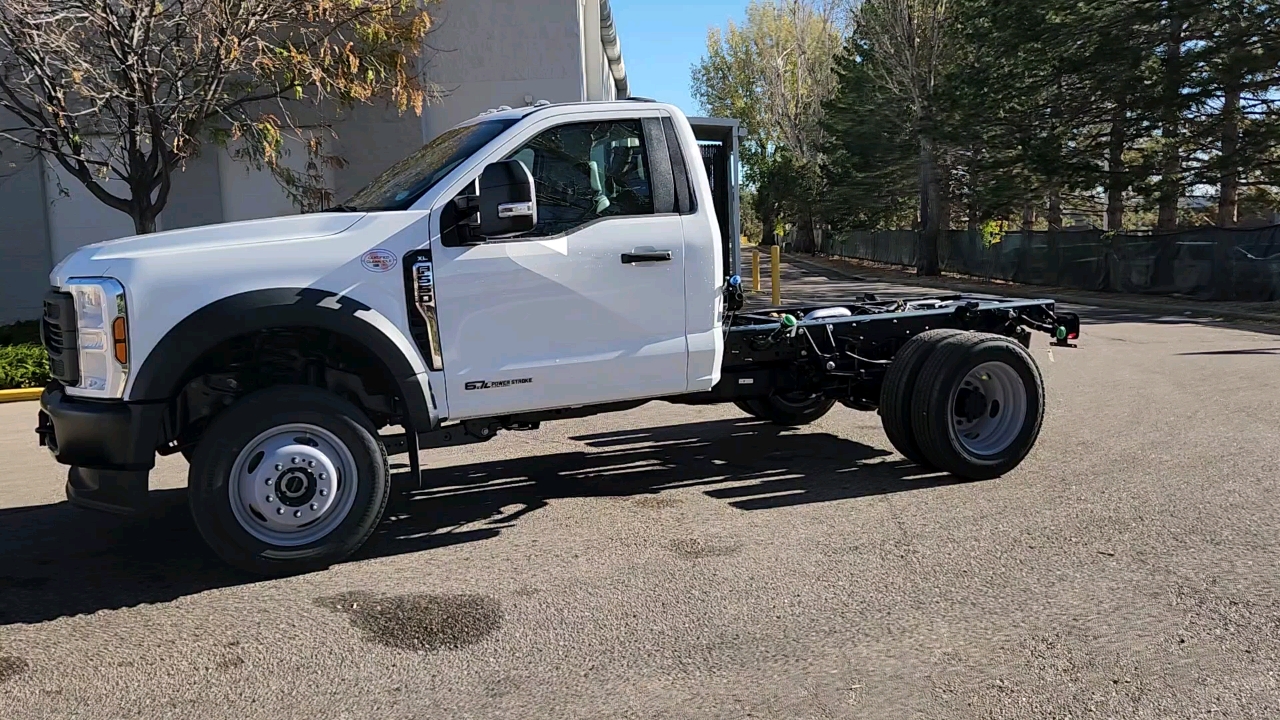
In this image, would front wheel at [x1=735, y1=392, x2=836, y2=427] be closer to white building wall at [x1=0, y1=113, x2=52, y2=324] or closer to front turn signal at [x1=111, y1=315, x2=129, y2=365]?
front turn signal at [x1=111, y1=315, x2=129, y2=365]

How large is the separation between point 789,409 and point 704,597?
4062mm

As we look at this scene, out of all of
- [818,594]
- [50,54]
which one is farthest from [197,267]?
[50,54]

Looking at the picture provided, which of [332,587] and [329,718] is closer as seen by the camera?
[329,718]

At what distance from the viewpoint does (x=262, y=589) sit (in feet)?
16.3

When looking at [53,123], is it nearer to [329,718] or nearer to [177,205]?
[177,205]

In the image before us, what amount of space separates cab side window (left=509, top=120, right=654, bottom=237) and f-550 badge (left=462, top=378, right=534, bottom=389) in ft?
2.59

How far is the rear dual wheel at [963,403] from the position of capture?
21.6 ft

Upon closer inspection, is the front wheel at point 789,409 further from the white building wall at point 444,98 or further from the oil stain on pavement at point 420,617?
the white building wall at point 444,98

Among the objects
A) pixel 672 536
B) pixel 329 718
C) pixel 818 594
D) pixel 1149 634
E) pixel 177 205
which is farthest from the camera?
pixel 177 205

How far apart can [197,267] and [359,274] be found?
75 cm

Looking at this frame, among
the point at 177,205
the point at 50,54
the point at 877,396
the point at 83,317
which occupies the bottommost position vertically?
the point at 877,396

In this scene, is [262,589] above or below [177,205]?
below

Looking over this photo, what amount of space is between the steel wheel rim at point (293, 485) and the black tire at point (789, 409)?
13.5ft

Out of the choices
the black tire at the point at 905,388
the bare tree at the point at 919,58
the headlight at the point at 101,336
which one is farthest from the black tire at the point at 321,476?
the bare tree at the point at 919,58
